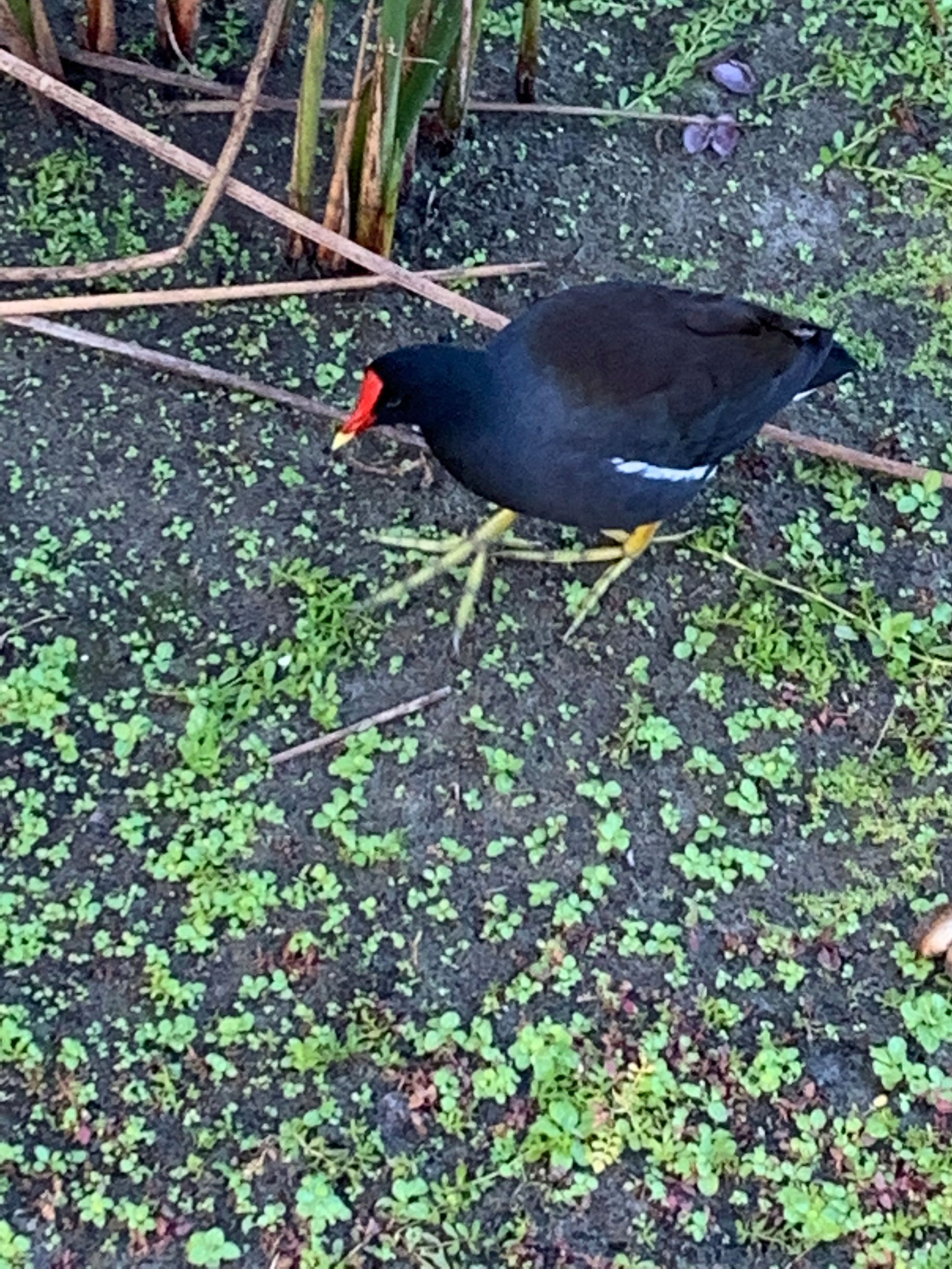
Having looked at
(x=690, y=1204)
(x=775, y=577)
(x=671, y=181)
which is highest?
(x=671, y=181)

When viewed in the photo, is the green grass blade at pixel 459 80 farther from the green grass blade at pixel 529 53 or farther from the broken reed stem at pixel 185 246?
the broken reed stem at pixel 185 246

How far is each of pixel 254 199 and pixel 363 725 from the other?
3.94 feet

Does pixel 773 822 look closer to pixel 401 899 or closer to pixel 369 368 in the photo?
pixel 401 899

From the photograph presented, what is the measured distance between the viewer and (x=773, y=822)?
8.50 ft

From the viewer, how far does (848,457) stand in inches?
118

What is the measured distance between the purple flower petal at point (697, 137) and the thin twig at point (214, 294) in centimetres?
66

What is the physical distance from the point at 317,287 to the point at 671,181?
984 mm

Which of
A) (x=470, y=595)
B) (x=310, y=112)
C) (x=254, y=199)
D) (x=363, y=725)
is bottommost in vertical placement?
(x=363, y=725)

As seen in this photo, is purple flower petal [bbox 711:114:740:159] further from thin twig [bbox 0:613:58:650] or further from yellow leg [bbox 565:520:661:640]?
thin twig [bbox 0:613:58:650]

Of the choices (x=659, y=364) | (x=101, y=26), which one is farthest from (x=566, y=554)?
(x=101, y=26)

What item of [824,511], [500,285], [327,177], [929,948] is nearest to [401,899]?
[929,948]

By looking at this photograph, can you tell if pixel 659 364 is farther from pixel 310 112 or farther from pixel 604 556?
pixel 310 112

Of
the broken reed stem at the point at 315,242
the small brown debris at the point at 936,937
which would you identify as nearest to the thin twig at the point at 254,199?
the broken reed stem at the point at 315,242

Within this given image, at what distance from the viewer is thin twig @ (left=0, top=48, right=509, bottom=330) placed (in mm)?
2838
